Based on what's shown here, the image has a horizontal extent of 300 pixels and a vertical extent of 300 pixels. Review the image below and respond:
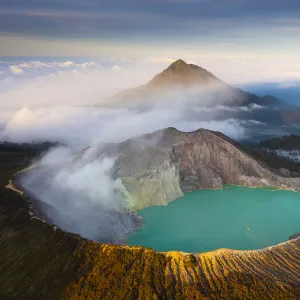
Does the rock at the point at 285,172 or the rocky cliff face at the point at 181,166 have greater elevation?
the rocky cliff face at the point at 181,166

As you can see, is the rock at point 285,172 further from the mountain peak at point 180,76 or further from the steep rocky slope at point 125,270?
the mountain peak at point 180,76

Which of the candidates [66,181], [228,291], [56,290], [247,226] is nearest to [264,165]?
[247,226]

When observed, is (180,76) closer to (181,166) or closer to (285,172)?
(285,172)

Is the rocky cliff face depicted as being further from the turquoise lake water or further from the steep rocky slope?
the steep rocky slope

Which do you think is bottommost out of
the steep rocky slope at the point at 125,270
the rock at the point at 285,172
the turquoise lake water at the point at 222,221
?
the rock at the point at 285,172

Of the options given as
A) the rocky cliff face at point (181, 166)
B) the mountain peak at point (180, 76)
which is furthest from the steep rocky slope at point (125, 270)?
the mountain peak at point (180, 76)

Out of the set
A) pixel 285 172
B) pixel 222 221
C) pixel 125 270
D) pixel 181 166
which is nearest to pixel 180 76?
pixel 285 172
